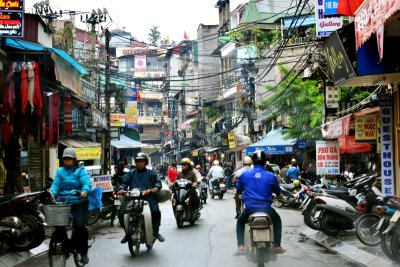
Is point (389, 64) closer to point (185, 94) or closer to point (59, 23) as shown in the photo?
point (59, 23)

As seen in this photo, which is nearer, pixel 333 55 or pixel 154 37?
pixel 333 55

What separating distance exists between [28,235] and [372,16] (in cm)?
716

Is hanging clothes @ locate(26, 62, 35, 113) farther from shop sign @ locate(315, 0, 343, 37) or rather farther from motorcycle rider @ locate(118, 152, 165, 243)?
shop sign @ locate(315, 0, 343, 37)

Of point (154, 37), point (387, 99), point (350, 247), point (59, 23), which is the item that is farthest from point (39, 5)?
point (154, 37)

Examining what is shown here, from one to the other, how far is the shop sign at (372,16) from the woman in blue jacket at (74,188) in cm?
477

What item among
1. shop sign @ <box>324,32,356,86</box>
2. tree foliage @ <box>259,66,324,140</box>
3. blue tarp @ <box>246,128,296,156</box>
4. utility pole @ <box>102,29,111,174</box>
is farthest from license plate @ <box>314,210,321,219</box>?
blue tarp @ <box>246,128,296,156</box>

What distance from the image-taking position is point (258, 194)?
827 centimetres

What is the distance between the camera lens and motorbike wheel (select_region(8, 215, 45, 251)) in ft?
35.4

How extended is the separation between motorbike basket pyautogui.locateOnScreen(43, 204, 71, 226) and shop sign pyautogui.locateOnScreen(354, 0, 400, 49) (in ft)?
16.5

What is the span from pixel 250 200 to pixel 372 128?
8777 millimetres

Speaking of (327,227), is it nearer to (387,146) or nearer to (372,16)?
(387,146)

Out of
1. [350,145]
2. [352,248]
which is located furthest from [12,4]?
[350,145]

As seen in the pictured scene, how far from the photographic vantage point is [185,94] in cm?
7625

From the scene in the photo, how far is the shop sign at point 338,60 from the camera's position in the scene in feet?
37.0
